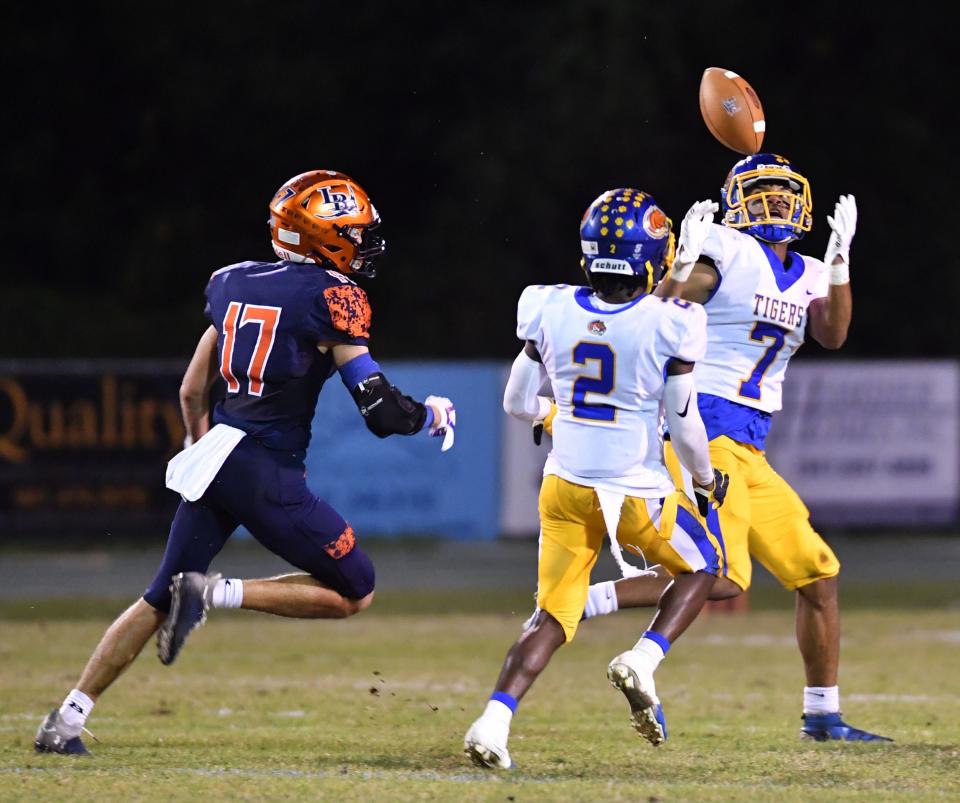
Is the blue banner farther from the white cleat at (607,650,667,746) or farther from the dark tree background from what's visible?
the white cleat at (607,650,667,746)

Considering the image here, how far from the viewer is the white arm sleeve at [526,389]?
582 cm

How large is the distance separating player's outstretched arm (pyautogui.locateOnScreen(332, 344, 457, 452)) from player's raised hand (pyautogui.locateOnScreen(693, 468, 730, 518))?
31.8 inches

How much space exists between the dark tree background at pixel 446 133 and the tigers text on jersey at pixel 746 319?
42.9ft

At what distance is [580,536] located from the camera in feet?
18.9

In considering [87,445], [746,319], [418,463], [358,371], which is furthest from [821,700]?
[87,445]

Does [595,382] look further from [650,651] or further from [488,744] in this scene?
[488,744]

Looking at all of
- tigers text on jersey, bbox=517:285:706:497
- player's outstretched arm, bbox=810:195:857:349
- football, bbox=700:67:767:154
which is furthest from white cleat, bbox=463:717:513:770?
football, bbox=700:67:767:154

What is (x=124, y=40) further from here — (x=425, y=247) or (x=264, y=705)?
(x=264, y=705)

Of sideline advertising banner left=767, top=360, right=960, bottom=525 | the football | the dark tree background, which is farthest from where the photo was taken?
the dark tree background

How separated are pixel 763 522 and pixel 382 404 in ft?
4.98

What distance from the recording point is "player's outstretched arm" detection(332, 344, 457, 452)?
5.70 meters

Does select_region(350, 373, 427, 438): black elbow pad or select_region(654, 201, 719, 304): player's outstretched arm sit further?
select_region(654, 201, 719, 304): player's outstretched arm

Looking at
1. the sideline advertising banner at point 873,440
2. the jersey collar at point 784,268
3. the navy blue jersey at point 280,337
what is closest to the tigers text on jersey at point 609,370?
the navy blue jersey at point 280,337

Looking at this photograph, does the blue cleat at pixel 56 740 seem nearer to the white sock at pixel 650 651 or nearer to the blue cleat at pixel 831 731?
the white sock at pixel 650 651
